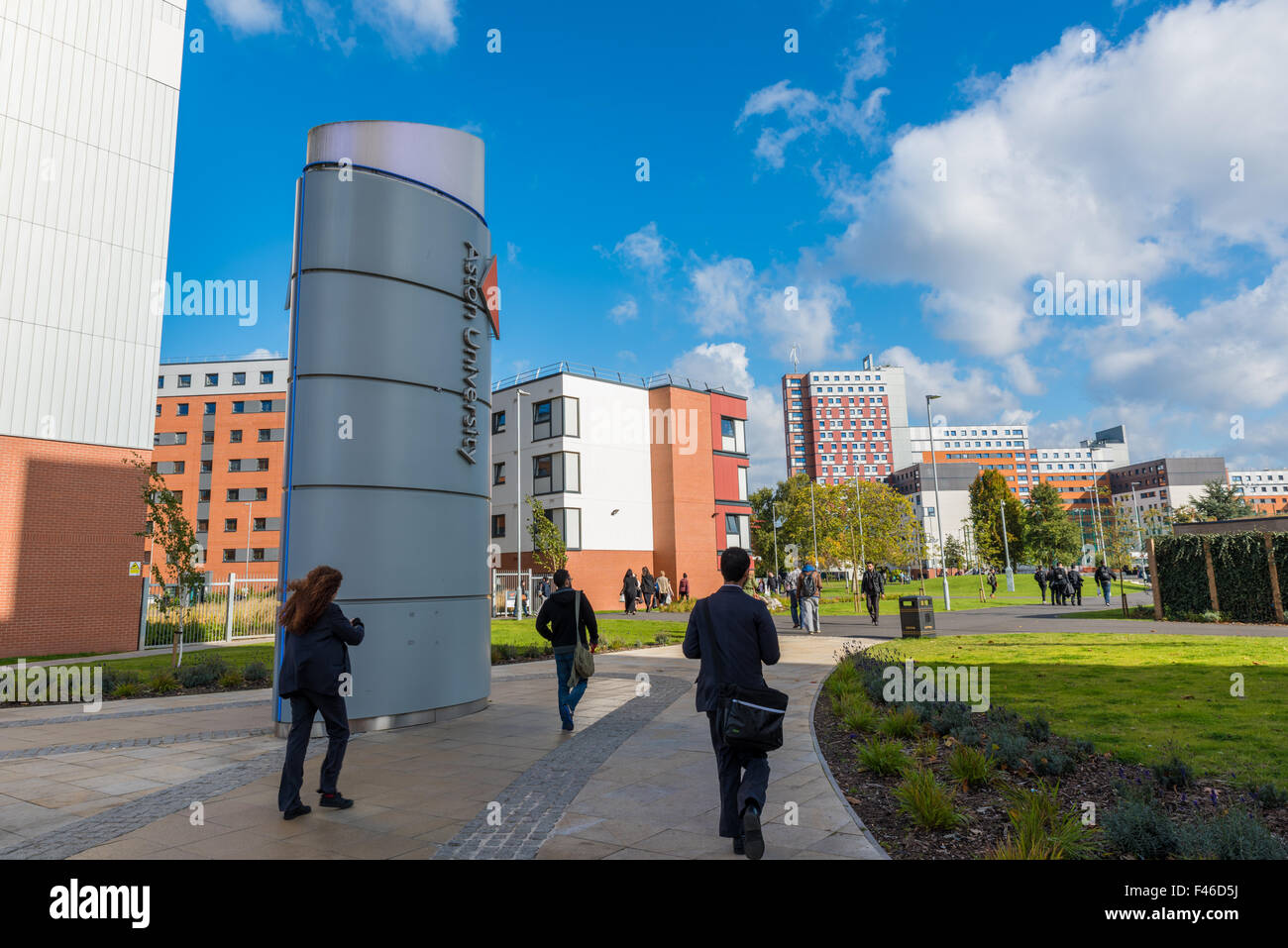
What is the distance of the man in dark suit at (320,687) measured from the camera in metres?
5.73

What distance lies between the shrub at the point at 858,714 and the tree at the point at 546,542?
84.2 feet

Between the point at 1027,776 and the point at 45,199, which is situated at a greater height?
the point at 45,199

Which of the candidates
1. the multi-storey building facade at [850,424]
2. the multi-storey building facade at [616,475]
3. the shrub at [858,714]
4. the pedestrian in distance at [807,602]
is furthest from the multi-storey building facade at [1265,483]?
the shrub at [858,714]

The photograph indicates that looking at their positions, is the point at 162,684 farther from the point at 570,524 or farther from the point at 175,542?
the point at 570,524

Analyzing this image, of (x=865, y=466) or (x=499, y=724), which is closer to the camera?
(x=499, y=724)

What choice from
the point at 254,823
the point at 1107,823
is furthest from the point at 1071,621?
the point at 254,823

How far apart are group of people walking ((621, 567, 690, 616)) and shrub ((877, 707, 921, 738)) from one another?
82.4ft

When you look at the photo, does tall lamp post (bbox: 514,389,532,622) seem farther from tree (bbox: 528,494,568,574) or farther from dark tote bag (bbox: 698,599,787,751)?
dark tote bag (bbox: 698,599,787,751)

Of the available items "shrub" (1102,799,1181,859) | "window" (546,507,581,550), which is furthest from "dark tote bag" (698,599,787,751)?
"window" (546,507,581,550)

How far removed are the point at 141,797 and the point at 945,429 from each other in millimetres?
203107

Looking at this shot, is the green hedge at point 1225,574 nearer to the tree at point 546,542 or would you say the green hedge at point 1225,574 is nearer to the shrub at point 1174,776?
the shrub at point 1174,776

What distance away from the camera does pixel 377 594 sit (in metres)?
8.82

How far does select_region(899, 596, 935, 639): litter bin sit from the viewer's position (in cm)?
1956
